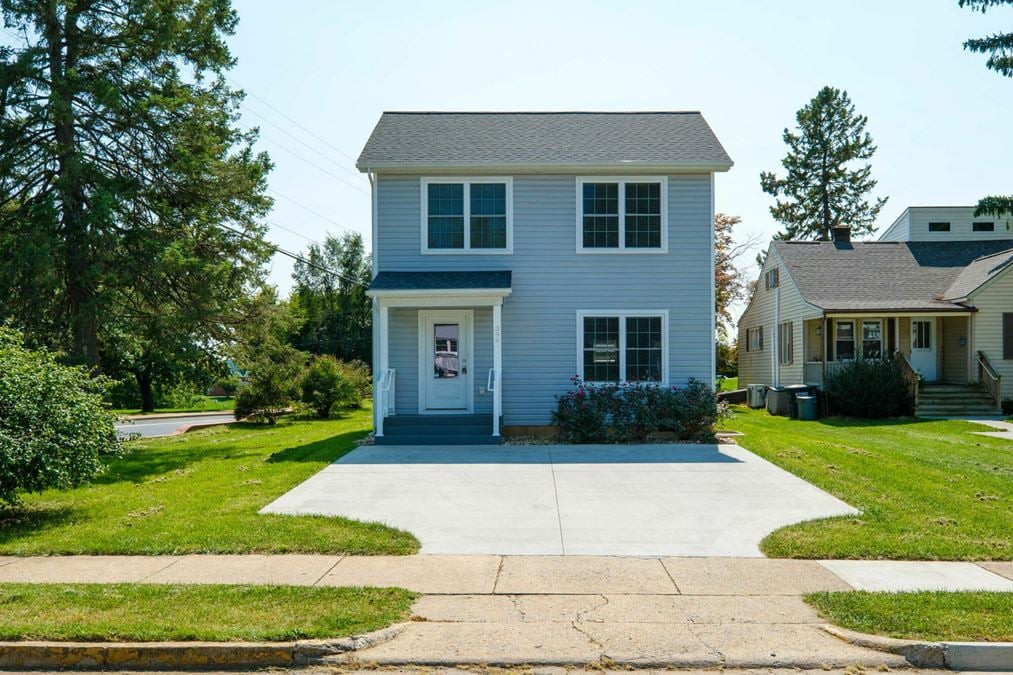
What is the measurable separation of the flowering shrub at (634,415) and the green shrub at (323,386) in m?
12.2

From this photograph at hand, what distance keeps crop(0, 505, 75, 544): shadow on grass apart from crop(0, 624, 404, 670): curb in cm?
366

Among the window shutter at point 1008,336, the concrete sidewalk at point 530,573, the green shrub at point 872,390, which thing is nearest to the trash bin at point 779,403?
the green shrub at point 872,390

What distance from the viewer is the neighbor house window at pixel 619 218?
17312 mm

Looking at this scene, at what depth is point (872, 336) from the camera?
26438 mm

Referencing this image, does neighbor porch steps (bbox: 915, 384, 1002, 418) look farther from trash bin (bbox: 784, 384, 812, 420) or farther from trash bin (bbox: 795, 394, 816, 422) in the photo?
trash bin (bbox: 784, 384, 812, 420)

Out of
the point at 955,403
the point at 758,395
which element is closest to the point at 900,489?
the point at 955,403

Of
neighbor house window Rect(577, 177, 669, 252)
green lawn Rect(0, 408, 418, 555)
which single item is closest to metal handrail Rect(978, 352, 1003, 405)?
neighbor house window Rect(577, 177, 669, 252)

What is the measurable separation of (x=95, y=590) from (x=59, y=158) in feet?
44.6

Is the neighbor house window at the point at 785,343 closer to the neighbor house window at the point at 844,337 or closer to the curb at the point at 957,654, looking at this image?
the neighbor house window at the point at 844,337

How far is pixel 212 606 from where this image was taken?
20.1 ft

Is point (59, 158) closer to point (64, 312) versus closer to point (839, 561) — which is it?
point (64, 312)

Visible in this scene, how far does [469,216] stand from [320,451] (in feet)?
19.6

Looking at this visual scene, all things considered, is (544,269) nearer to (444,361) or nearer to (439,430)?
(444,361)

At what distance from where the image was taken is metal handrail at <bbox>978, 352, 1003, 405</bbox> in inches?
938
